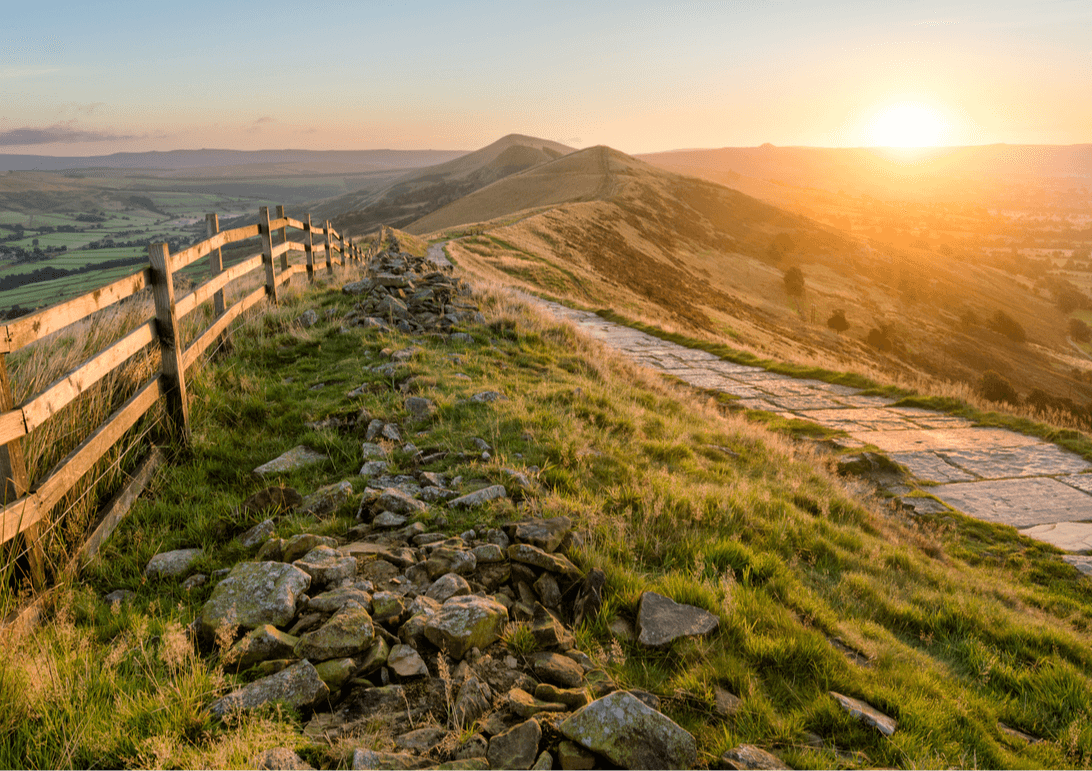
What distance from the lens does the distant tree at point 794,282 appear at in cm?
5825

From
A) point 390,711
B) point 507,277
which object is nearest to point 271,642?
point 390,711

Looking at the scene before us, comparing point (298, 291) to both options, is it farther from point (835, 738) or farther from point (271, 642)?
point (835, 738)

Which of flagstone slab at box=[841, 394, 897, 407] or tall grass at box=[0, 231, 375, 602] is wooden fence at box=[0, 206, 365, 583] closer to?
tall grass at box=[0, 231, 375, 602]

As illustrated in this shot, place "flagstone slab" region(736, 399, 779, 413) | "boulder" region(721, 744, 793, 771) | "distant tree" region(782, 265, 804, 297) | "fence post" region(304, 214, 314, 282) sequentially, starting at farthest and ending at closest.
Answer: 1. "distant tree" region(782, 265, 804, 297)
2. "fence post" region(304, 214, 314, 282)
3. "flagstone slab" region(736, 399, 779, 413)
4. "boulder" region(721, 744, 793, 771)

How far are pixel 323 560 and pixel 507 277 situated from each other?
23193 mm

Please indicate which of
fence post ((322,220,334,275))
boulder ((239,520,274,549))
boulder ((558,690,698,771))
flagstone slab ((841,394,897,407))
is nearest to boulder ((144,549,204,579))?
boulder ((239,520,274,549))

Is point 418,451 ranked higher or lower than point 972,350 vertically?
higher

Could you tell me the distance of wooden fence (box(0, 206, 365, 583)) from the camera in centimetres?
330

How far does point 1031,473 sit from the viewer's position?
362 inches

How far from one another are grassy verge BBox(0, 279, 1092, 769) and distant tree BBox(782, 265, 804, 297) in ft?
180

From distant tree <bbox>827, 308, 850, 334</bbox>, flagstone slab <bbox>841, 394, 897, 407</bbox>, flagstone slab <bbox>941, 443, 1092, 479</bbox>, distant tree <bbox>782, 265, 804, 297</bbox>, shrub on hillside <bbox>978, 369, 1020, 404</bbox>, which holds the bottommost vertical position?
shrub on hillside <bbox>978, 369, 1020, 404</bbox>

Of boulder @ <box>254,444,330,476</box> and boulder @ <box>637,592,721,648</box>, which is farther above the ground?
boulder @ <box>254,444,330,476</box>

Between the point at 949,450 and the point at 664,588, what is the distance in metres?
8.69

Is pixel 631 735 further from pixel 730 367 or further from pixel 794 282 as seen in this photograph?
pixel 794 282
